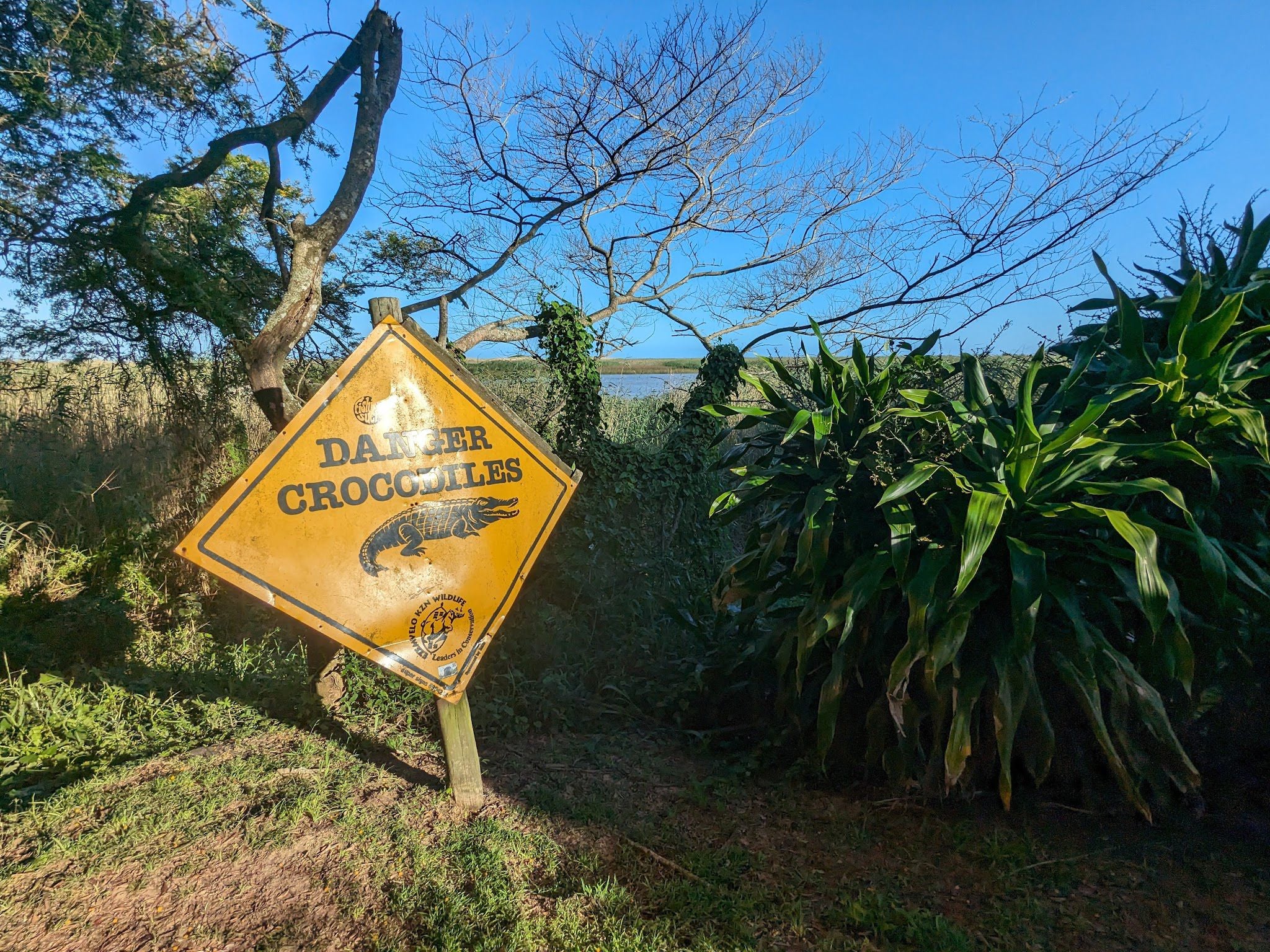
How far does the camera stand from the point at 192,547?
253 cm

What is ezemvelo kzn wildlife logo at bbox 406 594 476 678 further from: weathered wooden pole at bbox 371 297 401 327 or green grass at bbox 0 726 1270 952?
weathered wooden pole at bbox 371 297 401 327

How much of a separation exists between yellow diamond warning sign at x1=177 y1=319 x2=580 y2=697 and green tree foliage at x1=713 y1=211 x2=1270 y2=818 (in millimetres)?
1117

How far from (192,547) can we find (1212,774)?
4114 millimetres

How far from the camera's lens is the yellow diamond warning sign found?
2676mm

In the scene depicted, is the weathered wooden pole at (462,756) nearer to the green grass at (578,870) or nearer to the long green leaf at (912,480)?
the green grass at (578,870)

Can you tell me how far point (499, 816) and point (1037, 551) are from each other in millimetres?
2353

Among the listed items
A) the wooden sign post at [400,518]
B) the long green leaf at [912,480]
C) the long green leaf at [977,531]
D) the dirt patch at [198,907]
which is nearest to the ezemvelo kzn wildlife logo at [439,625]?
the wooden sign post at [400,518]

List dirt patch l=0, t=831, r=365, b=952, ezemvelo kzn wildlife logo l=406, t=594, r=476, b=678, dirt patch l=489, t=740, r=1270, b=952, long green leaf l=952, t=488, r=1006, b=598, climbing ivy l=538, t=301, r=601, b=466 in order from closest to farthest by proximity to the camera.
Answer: dirt patch l=0, t=831, r=365, b=952 < dirt patch l=489, t=740, r=1270, b=952 < long green leaf l=952, t=488, r=1006, b=598 < ezemvelo kzn wildlife logo l=406, t=594, r=476, b=678 < climbing ivy l=538, t=301, r=601, b=466

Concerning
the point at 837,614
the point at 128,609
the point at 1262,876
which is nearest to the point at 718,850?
the point at 837,614

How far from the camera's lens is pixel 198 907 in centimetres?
243

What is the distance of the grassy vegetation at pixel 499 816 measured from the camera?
2371mm

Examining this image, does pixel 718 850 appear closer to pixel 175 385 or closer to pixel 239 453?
pixel 239 453

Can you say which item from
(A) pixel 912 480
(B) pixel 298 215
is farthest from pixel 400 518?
(B) pixel 298 215

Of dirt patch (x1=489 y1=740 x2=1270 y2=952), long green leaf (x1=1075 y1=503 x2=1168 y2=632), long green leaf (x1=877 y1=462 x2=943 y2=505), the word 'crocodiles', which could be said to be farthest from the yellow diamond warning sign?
long green leaf (x1=1075 y1=503 x2=1168 y2=632)
